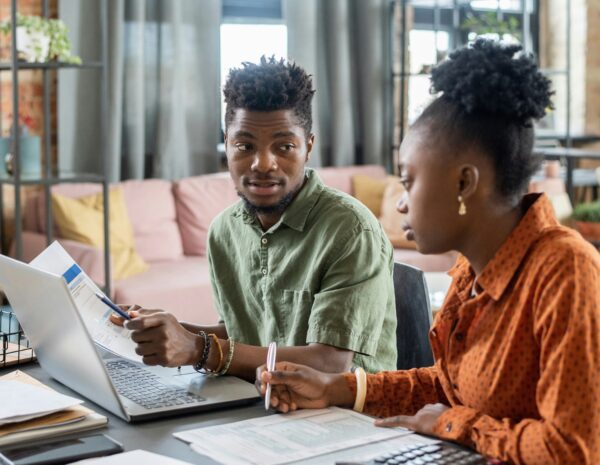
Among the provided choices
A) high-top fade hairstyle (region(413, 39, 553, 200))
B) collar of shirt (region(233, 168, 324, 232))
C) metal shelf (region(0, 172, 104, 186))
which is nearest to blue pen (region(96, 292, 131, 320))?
collar of shirt (region(233, 168, 324, 232))

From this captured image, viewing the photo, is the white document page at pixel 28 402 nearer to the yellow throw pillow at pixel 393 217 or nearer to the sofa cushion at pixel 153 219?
the sofa cushion at pixel 153 219

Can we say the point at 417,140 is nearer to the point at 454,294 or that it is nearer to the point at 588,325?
the point at 454,294

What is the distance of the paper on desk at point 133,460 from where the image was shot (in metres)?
1.27

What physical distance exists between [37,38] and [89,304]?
2.80 meters

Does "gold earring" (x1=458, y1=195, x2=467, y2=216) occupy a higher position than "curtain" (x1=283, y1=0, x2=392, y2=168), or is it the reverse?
"curtain" (x1=283, y1=0, x2=392, y2=168)

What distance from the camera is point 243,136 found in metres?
1.99

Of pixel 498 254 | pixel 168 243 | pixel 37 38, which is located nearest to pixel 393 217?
pixel 168 243

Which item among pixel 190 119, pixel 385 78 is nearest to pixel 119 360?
pixel 190 119

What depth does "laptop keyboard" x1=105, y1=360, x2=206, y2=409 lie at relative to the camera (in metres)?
1.55

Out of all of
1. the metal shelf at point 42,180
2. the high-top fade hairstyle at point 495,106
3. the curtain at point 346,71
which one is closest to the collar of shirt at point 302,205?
the high-top fade hairstyle at point 495,106

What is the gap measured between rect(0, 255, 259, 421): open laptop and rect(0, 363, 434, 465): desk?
2 centimetres

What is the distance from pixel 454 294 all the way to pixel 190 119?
12.8ft

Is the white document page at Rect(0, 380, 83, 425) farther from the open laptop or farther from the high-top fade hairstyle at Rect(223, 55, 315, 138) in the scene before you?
the high-top fade hairstyle at Rect(223, 55, 315, 138)

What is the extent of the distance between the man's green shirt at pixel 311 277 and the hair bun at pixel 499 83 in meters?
0.56
